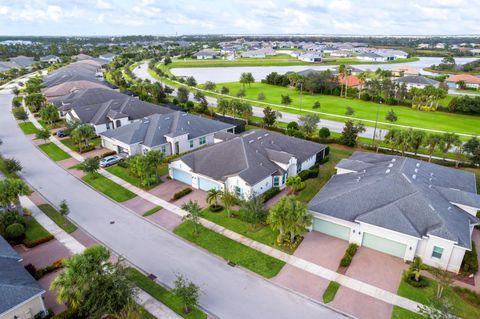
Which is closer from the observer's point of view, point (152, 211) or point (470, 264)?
point (470, 264)

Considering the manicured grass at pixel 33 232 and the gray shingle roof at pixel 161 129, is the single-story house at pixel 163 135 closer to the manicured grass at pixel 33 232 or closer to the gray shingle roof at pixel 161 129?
the gray shingle roof at pixel 161 129

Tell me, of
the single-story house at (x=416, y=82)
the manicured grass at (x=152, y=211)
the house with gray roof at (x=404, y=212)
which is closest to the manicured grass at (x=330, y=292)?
the house with gray roof at (x=404, y=212)

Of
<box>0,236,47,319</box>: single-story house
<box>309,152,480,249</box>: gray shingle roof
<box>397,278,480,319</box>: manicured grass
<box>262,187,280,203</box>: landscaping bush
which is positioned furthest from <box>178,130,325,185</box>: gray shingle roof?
<box>0,236,47,319</box>: single-story house

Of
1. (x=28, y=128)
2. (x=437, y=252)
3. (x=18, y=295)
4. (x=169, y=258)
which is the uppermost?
(x=18, y=295)

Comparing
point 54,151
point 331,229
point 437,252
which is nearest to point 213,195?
point 331,229

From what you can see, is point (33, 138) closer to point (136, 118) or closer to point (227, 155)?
point (136, 118)

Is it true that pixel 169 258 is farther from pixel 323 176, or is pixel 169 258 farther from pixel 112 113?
pixel 112 113

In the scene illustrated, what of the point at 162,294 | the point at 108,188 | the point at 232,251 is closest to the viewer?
the point at 162,294
